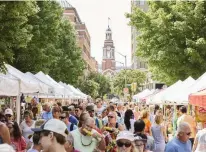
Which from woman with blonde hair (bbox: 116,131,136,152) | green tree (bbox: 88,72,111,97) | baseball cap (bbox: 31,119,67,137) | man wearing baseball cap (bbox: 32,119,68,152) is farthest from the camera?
green tree (bbox: 88,72,111,97)

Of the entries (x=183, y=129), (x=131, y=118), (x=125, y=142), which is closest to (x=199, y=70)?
(x=131, y=118)

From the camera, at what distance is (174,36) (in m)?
30.8

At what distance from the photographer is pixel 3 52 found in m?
16.3

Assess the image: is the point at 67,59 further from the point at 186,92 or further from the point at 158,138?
the point at 158,138

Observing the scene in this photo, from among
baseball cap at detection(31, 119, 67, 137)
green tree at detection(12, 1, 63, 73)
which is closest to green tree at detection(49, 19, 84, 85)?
green tree at detection(12, 1, 63, 73)

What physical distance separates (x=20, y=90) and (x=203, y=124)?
5273 millimetres

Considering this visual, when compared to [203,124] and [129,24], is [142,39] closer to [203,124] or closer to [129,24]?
[129,24]

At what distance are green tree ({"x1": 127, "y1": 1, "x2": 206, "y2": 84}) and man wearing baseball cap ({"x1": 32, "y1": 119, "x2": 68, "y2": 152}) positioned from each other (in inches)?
967

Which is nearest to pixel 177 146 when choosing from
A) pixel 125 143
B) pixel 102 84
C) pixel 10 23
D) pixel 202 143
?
pixel 202 143

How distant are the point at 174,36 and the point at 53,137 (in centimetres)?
2694

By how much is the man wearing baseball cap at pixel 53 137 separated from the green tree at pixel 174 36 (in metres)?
24.6

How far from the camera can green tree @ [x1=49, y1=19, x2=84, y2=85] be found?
5178 centimetres

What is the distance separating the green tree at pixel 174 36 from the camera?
96.9ft

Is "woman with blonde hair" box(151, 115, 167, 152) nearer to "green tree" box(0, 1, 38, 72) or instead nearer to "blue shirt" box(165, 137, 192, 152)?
"blue shirt" box(165, 137, 192, 152)
